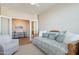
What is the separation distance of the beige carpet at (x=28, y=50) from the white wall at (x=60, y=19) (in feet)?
1.67

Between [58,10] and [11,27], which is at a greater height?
[58,10]

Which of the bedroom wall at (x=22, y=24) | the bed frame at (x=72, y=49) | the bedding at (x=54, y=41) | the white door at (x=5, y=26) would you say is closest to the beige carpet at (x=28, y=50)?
the bedding at (x=54, y=41)

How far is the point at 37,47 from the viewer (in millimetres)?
2676

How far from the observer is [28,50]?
96.3 inches

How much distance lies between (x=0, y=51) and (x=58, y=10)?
1590 mm

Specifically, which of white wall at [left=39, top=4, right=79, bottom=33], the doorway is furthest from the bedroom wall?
white wall at [left=39, top=4, right=79, bottom=33]

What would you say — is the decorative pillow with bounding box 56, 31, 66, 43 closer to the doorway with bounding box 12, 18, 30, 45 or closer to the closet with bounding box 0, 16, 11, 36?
the doorway with bounding box 12, 18, 30, 45

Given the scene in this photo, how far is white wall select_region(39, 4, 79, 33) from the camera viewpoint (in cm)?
253

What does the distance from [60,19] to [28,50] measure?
105cm

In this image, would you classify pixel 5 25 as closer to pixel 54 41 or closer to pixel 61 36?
pixel 54 41

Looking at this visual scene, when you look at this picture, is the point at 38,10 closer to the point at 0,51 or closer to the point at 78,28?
the point at 78,28

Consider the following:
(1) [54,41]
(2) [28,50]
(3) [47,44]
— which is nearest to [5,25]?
(2) [28,50]

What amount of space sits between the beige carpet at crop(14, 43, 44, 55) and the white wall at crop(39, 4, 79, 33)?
1.67 ft
